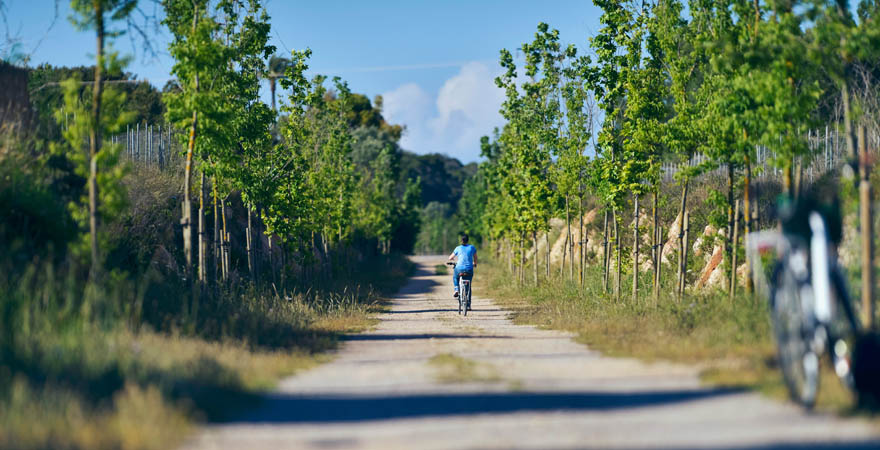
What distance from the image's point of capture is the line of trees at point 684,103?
11.6m

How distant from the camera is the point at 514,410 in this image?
24.7 feet

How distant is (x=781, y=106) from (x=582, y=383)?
5655mm

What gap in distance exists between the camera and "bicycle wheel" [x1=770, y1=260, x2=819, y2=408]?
7.04 m

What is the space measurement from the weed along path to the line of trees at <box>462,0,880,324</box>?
264cm

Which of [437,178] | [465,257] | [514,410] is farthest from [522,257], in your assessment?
[437,178]

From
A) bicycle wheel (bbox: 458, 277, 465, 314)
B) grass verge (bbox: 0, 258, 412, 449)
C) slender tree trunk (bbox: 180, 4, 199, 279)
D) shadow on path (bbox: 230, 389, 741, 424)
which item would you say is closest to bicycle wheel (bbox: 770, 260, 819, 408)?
shadow on path (bbox: 230, 389, 741, 424)

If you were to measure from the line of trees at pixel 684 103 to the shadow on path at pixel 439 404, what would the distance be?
2784 mm

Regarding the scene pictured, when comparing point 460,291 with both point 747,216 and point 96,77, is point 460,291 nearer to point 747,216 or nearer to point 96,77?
point 747,216

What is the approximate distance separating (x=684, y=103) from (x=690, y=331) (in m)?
5.49

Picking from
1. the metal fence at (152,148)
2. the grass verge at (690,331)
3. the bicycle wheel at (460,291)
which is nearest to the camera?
the grass verge at (690,331)

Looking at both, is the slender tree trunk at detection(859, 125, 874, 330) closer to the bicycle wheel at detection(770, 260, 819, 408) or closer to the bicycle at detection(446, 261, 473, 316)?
the bicycle wheel at detection(770, 260, 819, 408)

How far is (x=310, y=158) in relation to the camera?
29031 mm

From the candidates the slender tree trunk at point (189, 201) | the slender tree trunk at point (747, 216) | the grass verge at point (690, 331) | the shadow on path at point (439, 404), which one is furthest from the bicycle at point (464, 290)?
the shadow on path at point (439, 404)

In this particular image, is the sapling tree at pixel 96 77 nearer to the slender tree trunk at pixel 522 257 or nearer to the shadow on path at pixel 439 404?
the shadow on path at pixel 439 404
